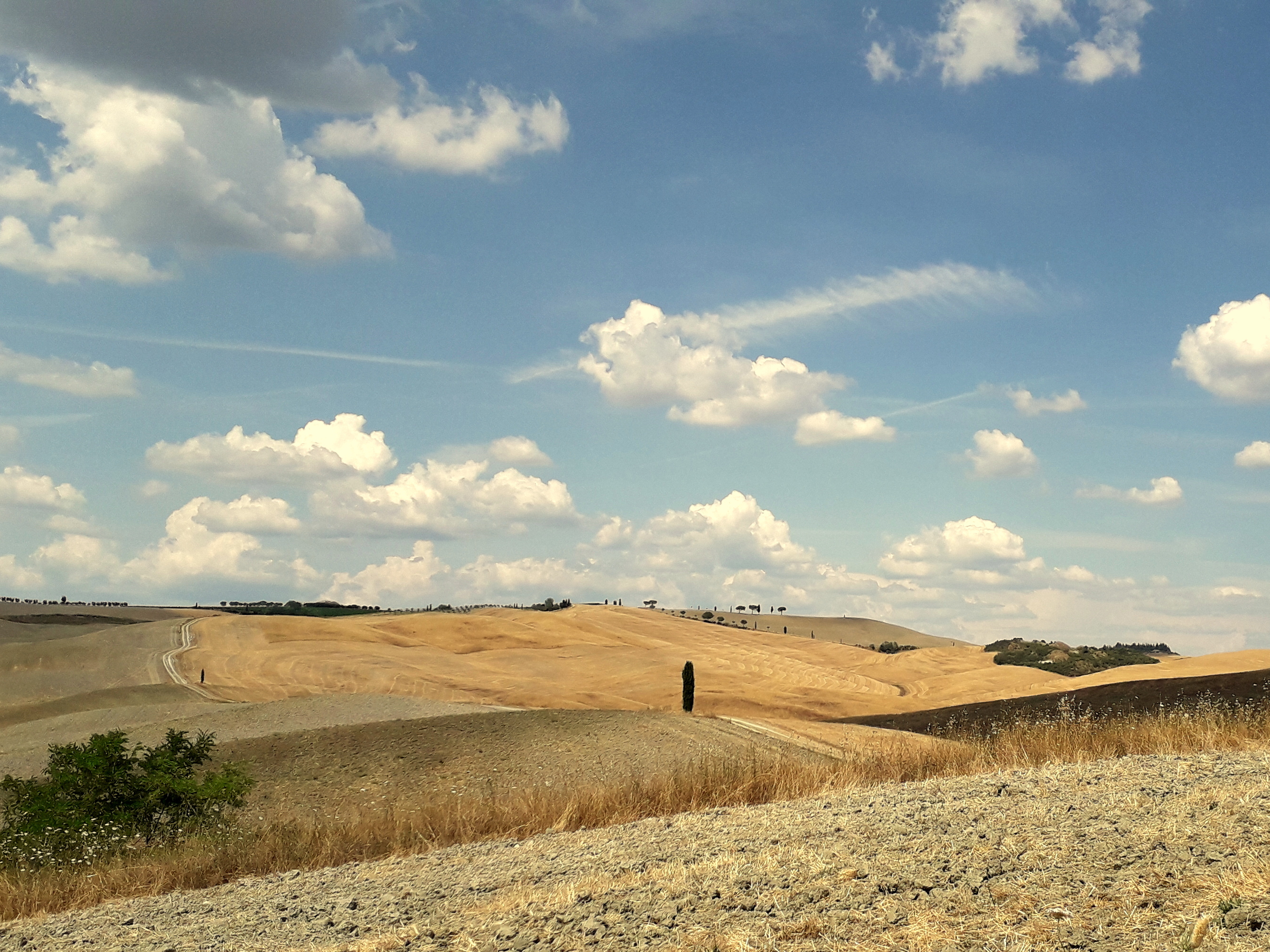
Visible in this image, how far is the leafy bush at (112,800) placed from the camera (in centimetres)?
1446

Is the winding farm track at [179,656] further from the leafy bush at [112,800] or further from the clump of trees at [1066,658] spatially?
the clump of trees at [1066,658]

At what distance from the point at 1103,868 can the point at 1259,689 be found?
2874cm

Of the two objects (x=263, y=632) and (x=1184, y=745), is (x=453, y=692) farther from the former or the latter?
(x=1184, y=745)

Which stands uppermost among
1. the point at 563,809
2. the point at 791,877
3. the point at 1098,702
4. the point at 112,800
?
the point at 791,877

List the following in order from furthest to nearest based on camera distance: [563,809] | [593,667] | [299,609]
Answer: [299,609] < [593,667] < [563,809]

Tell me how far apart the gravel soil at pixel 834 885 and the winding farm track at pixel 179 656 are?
4643 cm

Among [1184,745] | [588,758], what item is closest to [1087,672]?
[588,758]

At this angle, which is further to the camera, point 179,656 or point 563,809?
point 179,656

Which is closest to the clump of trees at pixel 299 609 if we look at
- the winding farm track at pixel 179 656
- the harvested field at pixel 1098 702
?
the winding farm track at pixel 179 656

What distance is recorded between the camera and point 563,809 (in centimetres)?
1091

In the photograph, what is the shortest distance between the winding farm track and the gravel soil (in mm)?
46435

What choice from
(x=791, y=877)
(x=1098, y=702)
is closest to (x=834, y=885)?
(x=791, y=877)

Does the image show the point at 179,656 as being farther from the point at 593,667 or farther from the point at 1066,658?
the point at 1066,658

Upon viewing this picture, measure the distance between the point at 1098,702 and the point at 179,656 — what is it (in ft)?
185
